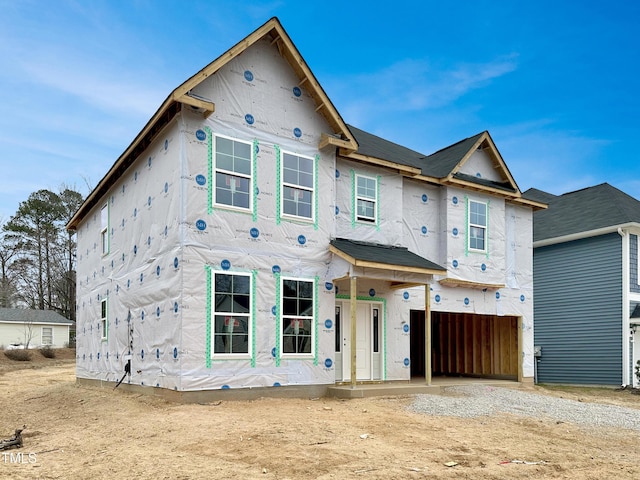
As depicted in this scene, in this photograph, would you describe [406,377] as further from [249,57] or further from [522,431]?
[249,57]

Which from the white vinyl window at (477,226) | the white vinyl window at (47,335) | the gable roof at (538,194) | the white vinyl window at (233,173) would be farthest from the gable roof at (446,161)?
the white vinyl window at (47,335)

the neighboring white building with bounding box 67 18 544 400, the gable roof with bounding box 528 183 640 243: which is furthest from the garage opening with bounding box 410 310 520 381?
the gable roof with bounding box 528 183 640 243

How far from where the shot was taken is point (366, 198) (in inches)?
625

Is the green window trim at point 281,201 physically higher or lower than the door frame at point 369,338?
higher

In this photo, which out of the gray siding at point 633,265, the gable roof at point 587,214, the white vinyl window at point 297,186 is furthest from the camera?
the gable roof at point 587,214

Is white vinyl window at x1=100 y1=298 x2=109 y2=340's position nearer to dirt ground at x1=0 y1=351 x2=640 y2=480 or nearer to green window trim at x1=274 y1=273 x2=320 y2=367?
dirt ground at x1=0 y1=351 x2=640 y2=480

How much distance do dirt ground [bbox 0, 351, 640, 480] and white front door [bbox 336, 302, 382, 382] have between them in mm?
2062

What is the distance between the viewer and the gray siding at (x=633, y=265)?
2069 centimetres

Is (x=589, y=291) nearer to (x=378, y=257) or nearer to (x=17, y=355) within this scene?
(x=378, y=257)

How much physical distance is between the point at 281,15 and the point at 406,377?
10.3 metres

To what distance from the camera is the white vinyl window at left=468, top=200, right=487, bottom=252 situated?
59.3 ft

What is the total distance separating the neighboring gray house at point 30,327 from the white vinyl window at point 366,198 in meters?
39.0

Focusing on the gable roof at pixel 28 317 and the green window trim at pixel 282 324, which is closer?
the green window trim at pixel 282 324

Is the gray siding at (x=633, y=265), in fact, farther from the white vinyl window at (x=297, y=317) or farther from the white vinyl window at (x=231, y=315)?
the white vinyl window at (x=231, y=315)
